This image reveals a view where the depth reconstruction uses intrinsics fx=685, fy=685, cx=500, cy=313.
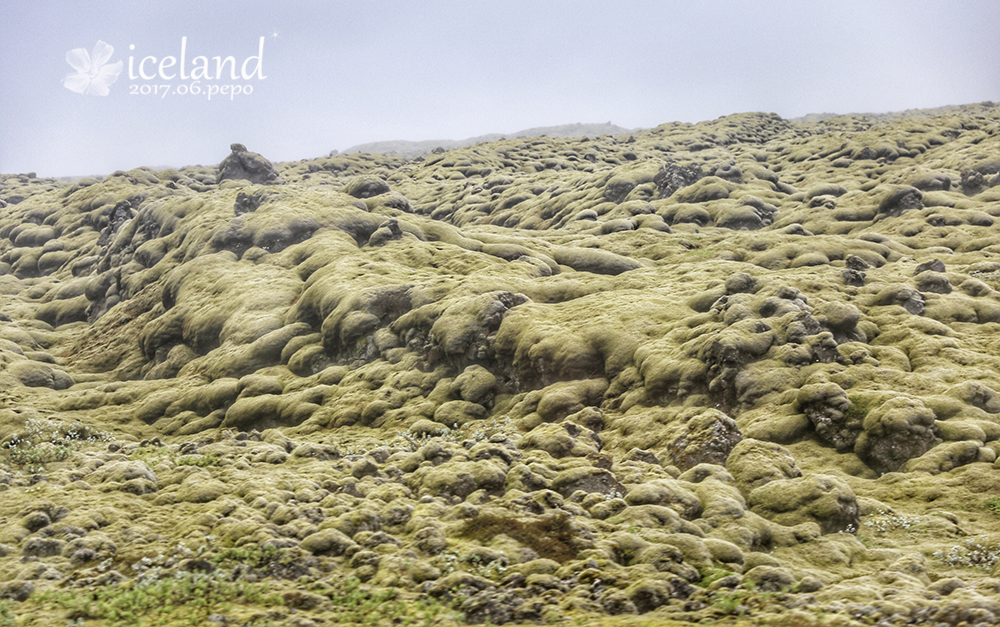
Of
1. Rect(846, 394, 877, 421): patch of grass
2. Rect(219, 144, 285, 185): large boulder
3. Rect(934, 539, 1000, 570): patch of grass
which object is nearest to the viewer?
Rect(934, 539, 1000, 570): patch of grass

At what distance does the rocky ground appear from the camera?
13.8 meters

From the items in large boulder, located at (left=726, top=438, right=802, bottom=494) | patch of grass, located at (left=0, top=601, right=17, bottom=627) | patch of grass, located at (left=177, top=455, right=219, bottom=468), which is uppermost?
large boulder, located at (left=726, top=438, right=802, bottom=494)

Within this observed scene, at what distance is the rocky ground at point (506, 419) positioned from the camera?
13805mm

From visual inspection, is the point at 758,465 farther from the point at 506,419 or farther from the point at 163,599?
the point at 163,599

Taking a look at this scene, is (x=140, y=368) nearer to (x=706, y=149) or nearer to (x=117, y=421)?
(x=117, y=421)

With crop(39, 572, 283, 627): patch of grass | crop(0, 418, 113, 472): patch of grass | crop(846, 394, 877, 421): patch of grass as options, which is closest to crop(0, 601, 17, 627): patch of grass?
crop(39, 572, 283, 627): patch of grass

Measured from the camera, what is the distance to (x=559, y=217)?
9094cm

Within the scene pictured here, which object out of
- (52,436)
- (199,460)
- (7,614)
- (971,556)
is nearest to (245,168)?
(52,436)

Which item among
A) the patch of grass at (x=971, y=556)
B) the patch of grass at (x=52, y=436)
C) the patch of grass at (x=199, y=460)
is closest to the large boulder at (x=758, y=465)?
the patch of grass at (x=971, y=556)

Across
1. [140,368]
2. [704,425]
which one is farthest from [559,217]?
[704,425]

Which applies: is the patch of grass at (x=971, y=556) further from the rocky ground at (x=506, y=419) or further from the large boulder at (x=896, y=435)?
the large boulder at (x=896, y=435)

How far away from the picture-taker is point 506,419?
29.9 metres

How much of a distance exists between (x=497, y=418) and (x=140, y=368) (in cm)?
2979

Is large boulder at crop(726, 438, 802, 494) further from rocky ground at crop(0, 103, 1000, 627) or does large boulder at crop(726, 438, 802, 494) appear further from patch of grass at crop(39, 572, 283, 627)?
patch of grass at crop(39, 572, 283, 627)
